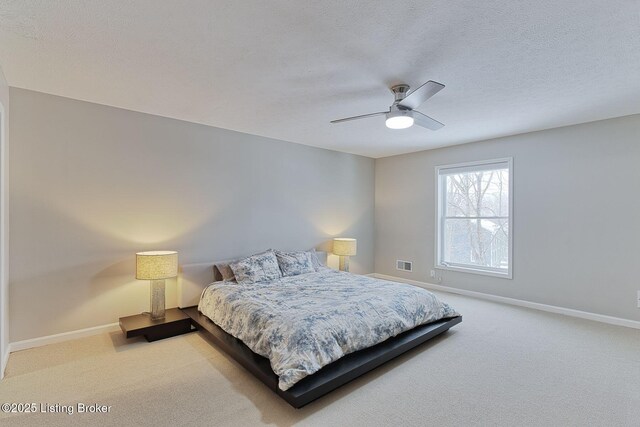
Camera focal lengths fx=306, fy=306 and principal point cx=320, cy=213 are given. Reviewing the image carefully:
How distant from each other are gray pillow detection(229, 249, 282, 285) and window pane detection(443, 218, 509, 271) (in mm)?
3269

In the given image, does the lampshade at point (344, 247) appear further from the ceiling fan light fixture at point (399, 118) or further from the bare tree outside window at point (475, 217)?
the ceiling fan light fixture at point (399, 118)

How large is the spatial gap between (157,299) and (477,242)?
494 cm

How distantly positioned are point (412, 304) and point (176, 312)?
2.80 m

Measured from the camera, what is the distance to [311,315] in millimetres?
2680

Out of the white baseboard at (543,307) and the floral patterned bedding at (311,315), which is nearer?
the floral patterned bedding at (311,315)

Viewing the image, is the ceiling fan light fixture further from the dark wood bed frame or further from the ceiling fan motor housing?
the dark wood bed frame

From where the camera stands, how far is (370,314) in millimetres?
2885

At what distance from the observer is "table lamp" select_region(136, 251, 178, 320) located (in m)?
3.35

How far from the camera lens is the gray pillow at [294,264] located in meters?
4.36

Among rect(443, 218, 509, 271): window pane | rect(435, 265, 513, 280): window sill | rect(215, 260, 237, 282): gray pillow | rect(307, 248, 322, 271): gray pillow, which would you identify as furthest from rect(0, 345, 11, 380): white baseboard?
rect(443, 218, 509, 271): window pane

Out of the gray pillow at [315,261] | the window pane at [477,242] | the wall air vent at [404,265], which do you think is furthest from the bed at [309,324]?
the wall air vent at [404,265]

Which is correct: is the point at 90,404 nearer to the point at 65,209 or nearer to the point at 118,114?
the point at 65,209

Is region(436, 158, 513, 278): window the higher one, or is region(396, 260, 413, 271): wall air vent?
region(436, 158, 513, 278): window

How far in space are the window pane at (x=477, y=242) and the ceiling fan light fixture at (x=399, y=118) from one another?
10.0 ft
